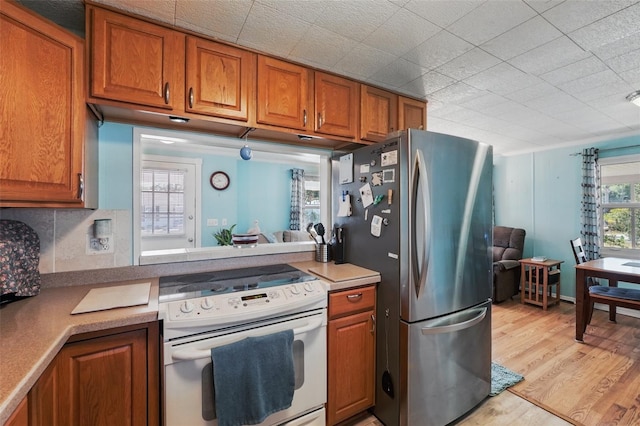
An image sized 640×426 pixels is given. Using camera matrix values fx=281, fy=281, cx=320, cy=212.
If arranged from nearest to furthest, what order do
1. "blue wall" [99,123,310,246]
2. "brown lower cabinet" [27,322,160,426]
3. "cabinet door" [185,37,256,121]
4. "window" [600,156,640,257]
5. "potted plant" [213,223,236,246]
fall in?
"brown lower cabinet" [27,322,160,426]
"cabinet door" [185,37,256,121]
"window" [600,156,640,257]
"potted plant" [213,223,236,246]
"blue wall" [99,123,310,246]

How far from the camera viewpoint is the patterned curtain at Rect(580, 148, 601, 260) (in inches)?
149

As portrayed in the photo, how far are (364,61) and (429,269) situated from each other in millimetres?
1397

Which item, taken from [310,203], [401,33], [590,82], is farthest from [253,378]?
[310,203]

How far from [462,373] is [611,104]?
2.85m

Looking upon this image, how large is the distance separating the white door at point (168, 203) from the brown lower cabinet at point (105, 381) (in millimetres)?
3299

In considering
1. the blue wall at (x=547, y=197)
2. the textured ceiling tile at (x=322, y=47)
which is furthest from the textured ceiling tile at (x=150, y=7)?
the blue wall at (x=547, y=197)

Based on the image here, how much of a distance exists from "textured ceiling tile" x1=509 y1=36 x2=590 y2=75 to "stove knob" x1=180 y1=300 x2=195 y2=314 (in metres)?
2.40

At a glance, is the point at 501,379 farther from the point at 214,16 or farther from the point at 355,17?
the point at 214,16

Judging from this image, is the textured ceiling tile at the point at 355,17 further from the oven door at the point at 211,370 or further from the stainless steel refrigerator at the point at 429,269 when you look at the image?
the oven door at the point at 211,370

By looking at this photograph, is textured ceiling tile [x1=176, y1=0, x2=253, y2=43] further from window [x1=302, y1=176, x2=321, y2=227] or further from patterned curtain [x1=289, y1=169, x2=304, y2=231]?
window [x1=302, y1=176, x2=321, y2=227]

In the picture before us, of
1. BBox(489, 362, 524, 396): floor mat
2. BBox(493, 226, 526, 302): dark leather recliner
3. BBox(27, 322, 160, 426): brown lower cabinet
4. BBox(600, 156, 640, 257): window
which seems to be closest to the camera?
BBox(27, 322, 160, 426): brown lower cabinet

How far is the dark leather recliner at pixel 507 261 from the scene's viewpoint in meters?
3.88

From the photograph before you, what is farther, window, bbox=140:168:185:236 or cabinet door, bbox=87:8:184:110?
window, bbox=140:168:185:236

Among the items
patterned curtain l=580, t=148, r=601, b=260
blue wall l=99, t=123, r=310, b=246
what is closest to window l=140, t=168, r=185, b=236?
blue wall l=99, t=123, r=310, b=246
